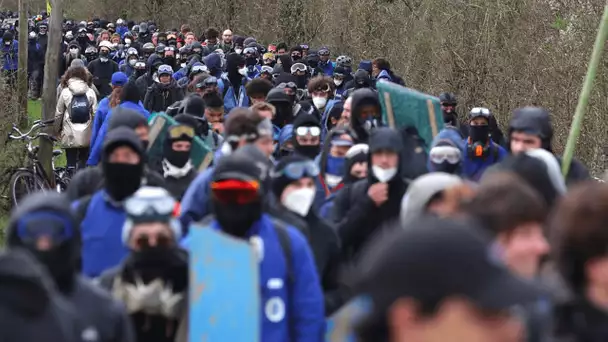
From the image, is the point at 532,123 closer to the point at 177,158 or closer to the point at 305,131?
the point at 305,131

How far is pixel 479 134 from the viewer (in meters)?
10.4

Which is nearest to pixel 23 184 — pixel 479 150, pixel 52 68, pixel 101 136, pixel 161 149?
pixel 101 136

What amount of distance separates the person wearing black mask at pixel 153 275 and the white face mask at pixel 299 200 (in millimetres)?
1362

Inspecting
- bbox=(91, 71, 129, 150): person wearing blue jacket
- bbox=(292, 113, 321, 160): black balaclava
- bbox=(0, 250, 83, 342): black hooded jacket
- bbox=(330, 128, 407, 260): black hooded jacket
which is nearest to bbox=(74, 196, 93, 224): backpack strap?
bbox=(330, 128, 407, 260): black hooded jacket

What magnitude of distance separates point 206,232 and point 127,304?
0.46 m

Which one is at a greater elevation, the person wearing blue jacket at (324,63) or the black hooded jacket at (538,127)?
the black hooded jacket at (538,127)

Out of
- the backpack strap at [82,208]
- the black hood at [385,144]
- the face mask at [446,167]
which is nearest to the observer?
the backpack strap at [82,208]

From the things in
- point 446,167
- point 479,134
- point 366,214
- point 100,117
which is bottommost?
point 100,117

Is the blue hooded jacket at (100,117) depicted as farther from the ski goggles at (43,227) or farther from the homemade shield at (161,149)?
the ski goggles at (43,227)

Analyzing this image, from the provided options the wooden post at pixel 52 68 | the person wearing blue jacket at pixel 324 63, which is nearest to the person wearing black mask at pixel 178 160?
the wooden post at pixel 52 68

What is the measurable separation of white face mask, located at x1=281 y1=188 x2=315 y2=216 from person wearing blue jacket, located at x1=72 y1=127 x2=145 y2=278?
0.82m

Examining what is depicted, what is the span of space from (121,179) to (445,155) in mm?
2300

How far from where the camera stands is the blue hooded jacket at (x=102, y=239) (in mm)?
6305

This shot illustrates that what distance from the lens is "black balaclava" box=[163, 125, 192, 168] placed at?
8602 mm
